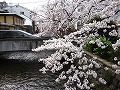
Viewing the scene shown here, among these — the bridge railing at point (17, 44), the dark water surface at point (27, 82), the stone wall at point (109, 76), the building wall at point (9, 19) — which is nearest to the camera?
the stone wall at point (109, 76)

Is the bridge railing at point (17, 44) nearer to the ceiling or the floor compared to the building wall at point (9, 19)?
nearer to the floor

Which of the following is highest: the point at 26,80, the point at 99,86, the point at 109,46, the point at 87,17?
the point at 87,17

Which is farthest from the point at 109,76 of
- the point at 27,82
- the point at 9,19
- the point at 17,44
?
the point at 9,19

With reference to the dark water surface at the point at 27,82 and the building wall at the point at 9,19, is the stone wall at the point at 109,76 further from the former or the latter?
the building wall at the point at 9,19

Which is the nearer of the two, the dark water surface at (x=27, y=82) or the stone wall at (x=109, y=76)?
the stone wall at (x=109, y=76)

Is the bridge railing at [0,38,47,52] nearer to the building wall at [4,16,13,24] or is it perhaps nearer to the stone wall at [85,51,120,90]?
the stone wall at [85,51,120,90]

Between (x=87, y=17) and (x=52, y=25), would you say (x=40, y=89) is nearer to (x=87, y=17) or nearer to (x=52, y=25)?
(x=87, y=17)

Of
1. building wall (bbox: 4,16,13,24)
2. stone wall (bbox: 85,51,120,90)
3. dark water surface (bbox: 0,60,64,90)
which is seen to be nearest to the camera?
stone wall (bbox: 85,51,120,90)

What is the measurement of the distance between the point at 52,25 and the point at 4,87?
714 cm

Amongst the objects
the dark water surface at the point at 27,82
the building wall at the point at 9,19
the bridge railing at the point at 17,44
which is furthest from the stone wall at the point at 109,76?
the building wall at the point at 9,19

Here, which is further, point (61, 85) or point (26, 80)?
point (26, 80)

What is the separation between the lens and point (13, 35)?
83.0 ft

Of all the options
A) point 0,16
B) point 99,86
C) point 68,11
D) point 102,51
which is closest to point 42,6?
point 68,11

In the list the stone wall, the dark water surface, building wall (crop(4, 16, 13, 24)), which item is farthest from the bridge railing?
building wall (crop(4, 16, 13, 24))
